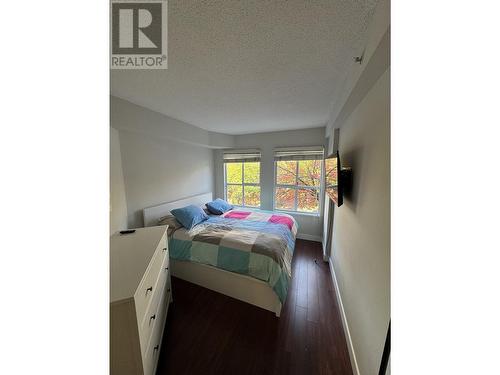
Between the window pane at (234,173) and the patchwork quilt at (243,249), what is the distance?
191cm

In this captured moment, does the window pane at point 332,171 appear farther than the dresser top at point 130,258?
Yes

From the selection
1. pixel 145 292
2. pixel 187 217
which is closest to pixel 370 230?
pixel 145 292

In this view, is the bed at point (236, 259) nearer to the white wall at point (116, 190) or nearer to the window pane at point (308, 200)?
the white wall at point (116, 190)

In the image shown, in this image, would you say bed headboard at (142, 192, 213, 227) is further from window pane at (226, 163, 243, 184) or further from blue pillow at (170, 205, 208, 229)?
window pane at (226, 163, 243, 184)

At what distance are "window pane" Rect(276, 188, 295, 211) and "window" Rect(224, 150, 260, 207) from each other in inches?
21.0

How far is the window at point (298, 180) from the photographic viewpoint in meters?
3.56

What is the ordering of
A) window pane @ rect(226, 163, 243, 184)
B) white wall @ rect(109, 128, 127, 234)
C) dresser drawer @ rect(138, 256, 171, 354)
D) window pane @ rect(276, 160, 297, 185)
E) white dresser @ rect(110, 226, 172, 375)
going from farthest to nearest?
window pane @ rect(226, 163, 243, 184) → window pane @ rect(276, 160, 297, 185) → white wall @ rect(109, 128, 127, 234) → dresser drawer @ rect(138, 256, 171, 354) → white dresser @ rect(110, 226, 172, 375)

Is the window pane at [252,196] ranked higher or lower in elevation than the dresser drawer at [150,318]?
higher

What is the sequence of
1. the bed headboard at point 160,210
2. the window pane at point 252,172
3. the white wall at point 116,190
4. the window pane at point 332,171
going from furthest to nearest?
the window pane at point 252,172, the bed headboard at point 160,210, the white wall at point 116,190, the window pane at point 332,171

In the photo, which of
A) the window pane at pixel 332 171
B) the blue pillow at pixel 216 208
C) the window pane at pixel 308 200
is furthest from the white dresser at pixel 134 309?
the window pane at pixel 308 200

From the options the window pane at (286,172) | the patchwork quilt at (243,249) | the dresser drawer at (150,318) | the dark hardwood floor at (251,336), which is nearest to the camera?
the dresser drawer at (150,318)

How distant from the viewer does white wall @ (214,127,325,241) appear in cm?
347

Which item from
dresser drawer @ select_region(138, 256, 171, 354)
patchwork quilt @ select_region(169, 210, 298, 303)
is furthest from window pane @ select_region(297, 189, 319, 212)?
dresser drawer @ select_region(138, 256, 171, 354)
